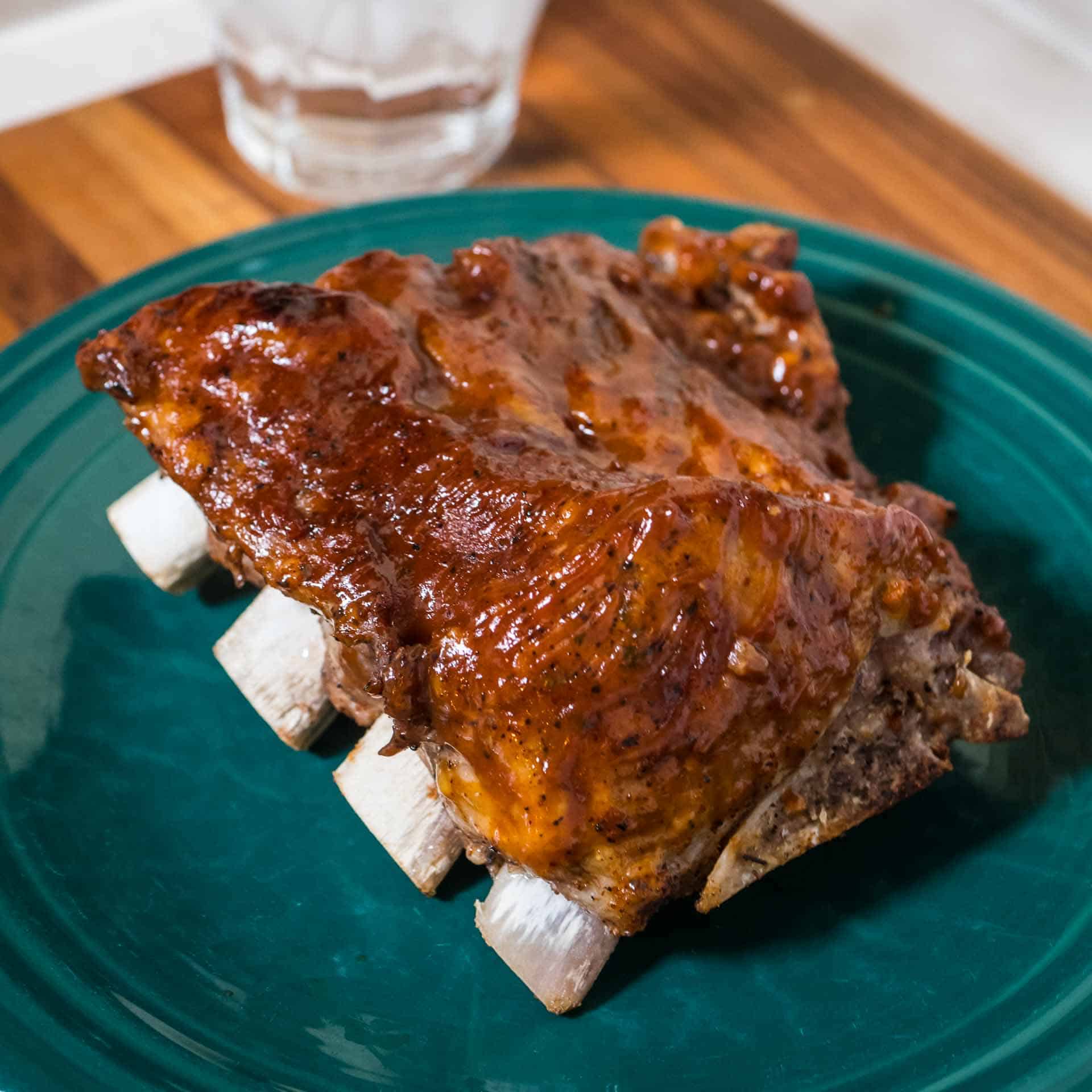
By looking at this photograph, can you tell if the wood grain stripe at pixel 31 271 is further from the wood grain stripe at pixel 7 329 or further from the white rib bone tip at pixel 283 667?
the white rib bone tip at pixel 283 667

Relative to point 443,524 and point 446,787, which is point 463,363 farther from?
point 446,787

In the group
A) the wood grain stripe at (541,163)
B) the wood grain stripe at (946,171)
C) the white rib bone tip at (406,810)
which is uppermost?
the wood grain stripe at (946,171)

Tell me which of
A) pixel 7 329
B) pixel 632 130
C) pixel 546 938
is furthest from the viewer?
pixel 632 130

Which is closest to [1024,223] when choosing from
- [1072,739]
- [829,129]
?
[829,129]

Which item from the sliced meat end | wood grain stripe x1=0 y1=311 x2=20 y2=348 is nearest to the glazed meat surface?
the sliced meat end

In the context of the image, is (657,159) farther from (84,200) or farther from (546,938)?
(546,938)

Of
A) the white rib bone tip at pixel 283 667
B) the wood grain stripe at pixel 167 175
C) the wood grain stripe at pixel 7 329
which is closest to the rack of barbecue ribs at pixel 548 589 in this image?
the white rib bone tip at pixel 283 667

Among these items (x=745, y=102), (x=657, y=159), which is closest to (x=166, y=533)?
(x=657, y=159)
